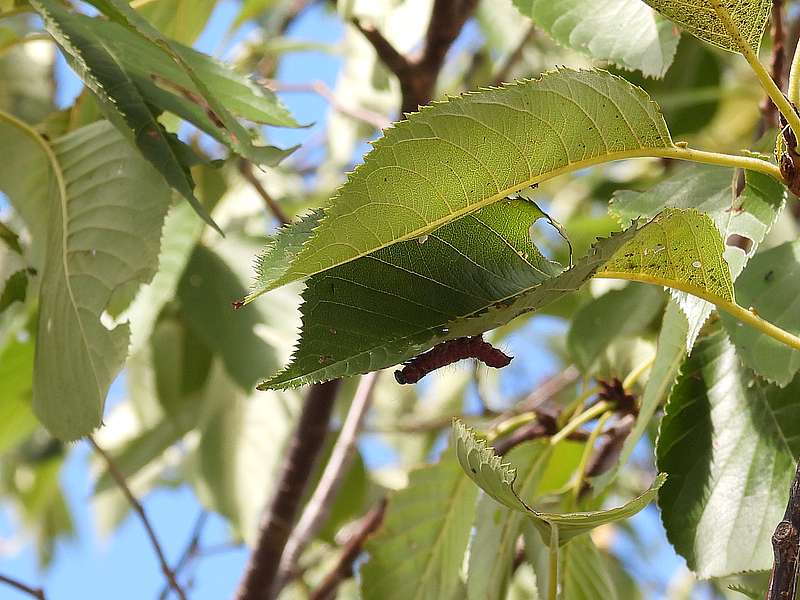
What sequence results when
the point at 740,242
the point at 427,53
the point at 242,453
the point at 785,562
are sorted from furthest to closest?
1. the point at 242,453
2. the point at 427,53
3. the point at 740,242
4. the point at 785,562

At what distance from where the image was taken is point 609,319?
2.88 feet

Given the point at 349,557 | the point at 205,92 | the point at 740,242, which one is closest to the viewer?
the point at 205,92

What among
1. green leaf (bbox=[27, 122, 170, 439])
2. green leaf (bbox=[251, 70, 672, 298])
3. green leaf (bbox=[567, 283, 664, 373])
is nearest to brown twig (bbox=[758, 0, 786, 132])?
green leaf (bbox=[567, 283, 664, 373])

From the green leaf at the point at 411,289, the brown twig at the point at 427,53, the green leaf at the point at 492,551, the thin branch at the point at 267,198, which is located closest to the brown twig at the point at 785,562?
the green leaf at the point at 411,289

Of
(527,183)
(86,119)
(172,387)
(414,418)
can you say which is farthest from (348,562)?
(414,418)

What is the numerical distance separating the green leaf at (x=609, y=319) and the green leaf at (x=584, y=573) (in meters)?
0.20

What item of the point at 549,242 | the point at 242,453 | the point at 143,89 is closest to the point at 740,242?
the point at 143,89

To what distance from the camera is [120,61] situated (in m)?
0.62

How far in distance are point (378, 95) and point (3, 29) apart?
76cm

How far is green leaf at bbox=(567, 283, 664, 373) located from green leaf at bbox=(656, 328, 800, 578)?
197mm

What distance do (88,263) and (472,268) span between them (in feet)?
0.92

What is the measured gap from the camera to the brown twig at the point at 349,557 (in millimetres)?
1018

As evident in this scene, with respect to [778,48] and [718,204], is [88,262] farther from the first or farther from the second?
[778,48]

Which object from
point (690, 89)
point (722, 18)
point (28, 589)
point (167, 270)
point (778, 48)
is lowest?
point (28, 589)
